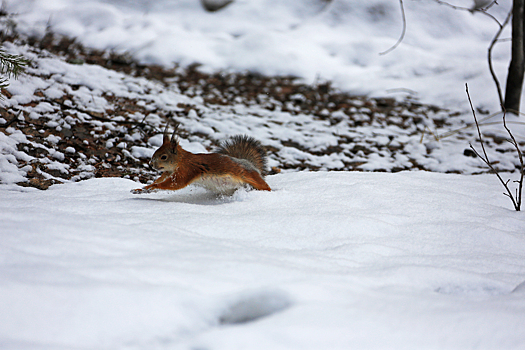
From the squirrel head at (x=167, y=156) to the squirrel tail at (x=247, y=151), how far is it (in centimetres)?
55

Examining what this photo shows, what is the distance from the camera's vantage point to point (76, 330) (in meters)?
0.87

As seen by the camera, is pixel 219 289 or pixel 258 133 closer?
pixel 219 289

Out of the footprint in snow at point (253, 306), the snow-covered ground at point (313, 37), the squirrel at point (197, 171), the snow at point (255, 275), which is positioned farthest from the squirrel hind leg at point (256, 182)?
the snow-covered ground at point (313, 37)

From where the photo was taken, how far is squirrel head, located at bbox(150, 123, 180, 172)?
221cm

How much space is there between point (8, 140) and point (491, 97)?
6818 millimetres

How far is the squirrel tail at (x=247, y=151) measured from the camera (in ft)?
8.87

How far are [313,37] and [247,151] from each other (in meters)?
6.36

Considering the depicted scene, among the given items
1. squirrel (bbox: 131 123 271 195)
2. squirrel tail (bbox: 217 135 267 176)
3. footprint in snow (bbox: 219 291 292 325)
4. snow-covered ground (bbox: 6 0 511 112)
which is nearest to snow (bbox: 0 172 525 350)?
footprint in snow (bbox: 219 291 292 325)

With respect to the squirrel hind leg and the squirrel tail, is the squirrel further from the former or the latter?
the squirrel tail

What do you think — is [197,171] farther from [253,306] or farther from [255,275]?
[253,306]

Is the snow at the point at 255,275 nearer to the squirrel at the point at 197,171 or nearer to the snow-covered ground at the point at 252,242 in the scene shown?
the snow-covered ground at the point at 252,242

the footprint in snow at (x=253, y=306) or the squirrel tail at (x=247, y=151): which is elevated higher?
the squirrel tail at (x=247, y=151)

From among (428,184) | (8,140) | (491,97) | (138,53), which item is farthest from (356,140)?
(138,53)

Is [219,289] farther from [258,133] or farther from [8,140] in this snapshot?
[258,133]
